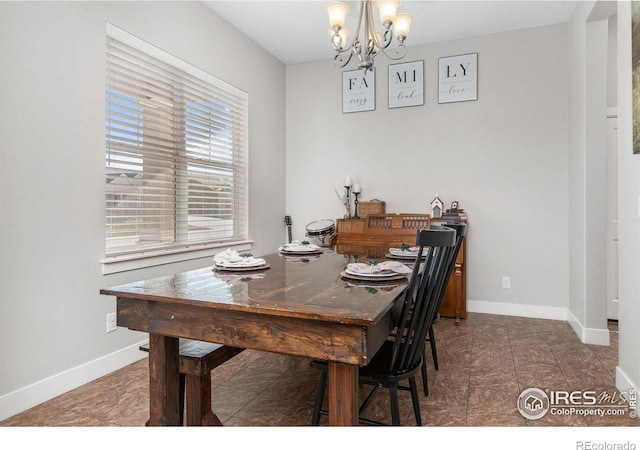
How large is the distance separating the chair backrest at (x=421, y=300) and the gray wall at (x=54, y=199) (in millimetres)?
1854

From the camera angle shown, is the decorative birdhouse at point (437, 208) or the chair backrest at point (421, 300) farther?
the decorative birdhouse at point (437, 208)

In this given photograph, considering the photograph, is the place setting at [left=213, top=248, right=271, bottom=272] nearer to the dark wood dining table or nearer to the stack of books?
the dark wood dining table

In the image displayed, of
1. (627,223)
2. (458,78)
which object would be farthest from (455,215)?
(627,223)

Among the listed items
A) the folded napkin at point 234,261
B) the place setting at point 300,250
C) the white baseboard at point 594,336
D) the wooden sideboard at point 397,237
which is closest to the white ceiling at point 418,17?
the wooden sideboard at point 397,237

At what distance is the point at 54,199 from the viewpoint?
2.12 metres

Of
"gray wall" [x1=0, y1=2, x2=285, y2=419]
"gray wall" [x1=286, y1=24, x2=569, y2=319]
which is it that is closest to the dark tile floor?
"gray wall" [x1=0, y1=2, x2=285, y2=419]

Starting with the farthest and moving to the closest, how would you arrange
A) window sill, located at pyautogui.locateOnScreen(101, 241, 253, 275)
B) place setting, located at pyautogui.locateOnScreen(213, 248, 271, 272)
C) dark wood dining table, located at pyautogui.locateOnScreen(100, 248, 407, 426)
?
window sill, located at pyautogui.locateOnScreen(101, 241, 253, 275) → place setting, located at pyautogui.locateOnScreen(213, 248, 271, 272) → dark wood dining table, located at pyautogui.locateOnScreen(100, 248, 407, 426)

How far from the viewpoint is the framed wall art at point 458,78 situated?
3861 mm

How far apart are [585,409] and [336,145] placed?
3.27m

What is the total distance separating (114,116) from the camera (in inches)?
98.7

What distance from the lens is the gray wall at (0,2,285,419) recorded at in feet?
6.33

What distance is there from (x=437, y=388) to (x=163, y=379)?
148cm

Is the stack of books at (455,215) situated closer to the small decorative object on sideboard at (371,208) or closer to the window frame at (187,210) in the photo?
the small decorative object on sideboard at (371,208)

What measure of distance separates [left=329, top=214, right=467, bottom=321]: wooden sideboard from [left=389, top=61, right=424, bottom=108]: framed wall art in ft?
4.09
